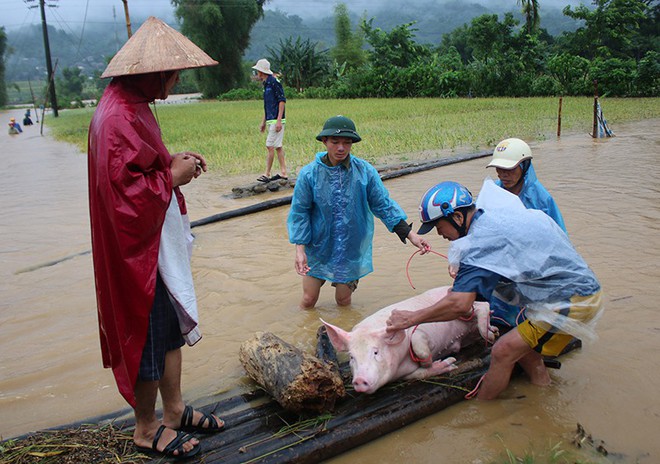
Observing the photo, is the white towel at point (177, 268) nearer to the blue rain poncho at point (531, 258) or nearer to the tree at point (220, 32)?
the blue rain poncho at point (531, 258)

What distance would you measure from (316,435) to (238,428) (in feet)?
1.38

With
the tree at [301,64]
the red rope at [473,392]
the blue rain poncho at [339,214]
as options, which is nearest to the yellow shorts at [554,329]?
the red rope at [473,392]

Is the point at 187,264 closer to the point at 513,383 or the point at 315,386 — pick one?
the point at 315,386

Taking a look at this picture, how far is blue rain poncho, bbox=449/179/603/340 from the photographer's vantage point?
2910 mm

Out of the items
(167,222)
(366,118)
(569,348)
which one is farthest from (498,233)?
(366,118)

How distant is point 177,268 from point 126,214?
357 mm

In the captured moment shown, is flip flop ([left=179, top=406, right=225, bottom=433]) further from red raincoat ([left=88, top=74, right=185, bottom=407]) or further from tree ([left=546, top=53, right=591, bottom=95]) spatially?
tree ([left=546, top=53, right=591, bottom=95])

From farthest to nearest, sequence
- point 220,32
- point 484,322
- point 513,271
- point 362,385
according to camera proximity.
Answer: point 220,32 < point 484,322 < point 362,385 < point 513,271

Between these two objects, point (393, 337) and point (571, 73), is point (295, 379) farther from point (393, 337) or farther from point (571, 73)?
point (571, 73)

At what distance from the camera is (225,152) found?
1315 centimetres

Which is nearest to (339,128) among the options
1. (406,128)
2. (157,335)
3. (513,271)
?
(513,271)

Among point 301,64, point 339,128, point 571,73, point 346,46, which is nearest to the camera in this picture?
point 339,128

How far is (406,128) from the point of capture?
15977mm

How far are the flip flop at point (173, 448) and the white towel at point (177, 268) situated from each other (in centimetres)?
47
